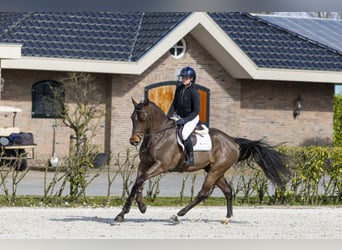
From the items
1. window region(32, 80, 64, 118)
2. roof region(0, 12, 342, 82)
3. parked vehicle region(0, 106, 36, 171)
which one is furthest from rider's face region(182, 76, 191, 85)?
window region(32, 80, 64, 118)

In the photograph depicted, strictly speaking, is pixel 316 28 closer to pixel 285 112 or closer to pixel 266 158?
pixel 285 112

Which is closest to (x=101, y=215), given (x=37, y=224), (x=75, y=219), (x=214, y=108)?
(x=75, y=219)

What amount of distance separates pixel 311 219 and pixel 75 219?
11.0 feet

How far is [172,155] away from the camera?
1127cm

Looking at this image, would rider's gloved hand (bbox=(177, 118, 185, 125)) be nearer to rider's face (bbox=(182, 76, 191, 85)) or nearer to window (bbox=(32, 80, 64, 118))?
rider's face (bbox=(182, 76, 191, 85))

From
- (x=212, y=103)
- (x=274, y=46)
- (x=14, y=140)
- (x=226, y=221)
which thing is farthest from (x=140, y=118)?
(x=274, y=46)

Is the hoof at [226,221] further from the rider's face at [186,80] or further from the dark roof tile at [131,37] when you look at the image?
the dark roof tile at [131,37]

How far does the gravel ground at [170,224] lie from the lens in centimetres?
998

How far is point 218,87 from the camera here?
95.2ft

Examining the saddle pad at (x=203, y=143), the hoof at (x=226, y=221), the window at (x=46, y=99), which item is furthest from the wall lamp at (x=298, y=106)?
the saddle pad at (x=203, y=143)

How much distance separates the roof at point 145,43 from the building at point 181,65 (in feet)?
0.11

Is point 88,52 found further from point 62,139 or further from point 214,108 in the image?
point 214,108

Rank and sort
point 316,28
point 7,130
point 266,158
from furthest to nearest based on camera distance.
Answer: point 316,28 < point 7,130 < point 266,158

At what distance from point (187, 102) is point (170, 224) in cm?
155
